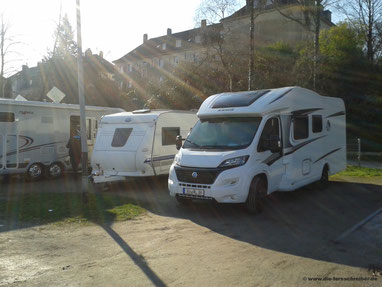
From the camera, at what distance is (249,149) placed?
27.0ft

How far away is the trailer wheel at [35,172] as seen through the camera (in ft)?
45.7

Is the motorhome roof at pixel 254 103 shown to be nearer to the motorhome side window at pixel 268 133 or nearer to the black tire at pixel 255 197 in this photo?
the motorhome side window at pixel 268 133

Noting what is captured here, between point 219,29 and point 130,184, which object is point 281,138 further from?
point 219,29

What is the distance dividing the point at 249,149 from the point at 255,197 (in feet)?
3.39

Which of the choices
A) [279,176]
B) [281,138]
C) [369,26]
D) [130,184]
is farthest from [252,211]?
[369,26]

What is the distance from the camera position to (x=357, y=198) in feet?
33.7

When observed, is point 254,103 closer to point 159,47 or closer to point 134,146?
point 134,146

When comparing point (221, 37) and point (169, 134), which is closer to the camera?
point (169, 134)

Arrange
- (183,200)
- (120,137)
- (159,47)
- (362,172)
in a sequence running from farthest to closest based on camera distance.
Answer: (159,47) → (362,172) → (120,137) → (183,200)

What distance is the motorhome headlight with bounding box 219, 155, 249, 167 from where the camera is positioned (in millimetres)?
7989

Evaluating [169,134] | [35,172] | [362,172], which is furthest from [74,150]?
[362,172]

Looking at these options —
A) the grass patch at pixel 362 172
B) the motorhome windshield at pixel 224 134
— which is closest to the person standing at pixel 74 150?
the motorhome windshield at pixel 224 134

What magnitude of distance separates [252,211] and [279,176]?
1.38 meters

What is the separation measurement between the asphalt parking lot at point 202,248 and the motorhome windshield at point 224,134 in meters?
1.52
